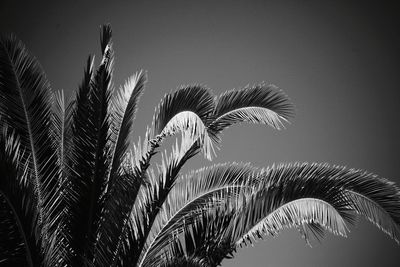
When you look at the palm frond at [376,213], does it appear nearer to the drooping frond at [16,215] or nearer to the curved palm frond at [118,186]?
the curved palm frond at [118,186]

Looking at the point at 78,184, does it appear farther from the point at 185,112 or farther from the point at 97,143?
the point at 185,112

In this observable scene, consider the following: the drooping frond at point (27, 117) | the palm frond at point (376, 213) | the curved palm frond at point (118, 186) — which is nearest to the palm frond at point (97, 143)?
the curved palm frond at point (118, 186)

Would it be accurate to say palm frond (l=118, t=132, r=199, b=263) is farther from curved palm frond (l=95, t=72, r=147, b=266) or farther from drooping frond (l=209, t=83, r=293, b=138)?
drooping frond (l=209, t=83, r=293, b=138)

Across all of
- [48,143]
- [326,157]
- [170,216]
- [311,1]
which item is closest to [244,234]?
[170,216]

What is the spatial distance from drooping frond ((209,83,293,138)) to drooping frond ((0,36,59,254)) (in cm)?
155

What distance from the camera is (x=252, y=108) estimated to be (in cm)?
523

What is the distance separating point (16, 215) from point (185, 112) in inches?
65.2

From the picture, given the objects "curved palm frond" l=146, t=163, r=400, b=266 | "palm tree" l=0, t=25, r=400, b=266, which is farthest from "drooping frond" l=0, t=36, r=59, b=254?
"curved palm frond" l=146, t=163, r=400, b=266

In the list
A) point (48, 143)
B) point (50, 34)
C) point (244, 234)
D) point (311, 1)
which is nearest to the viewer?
point (244, 234)

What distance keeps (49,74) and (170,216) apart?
4.88 metres

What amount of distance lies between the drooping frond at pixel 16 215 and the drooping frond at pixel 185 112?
4.02ft

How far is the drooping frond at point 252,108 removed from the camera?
5.17 m

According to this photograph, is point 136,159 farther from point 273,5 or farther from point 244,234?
point 273,5

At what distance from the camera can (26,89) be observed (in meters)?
5.15
